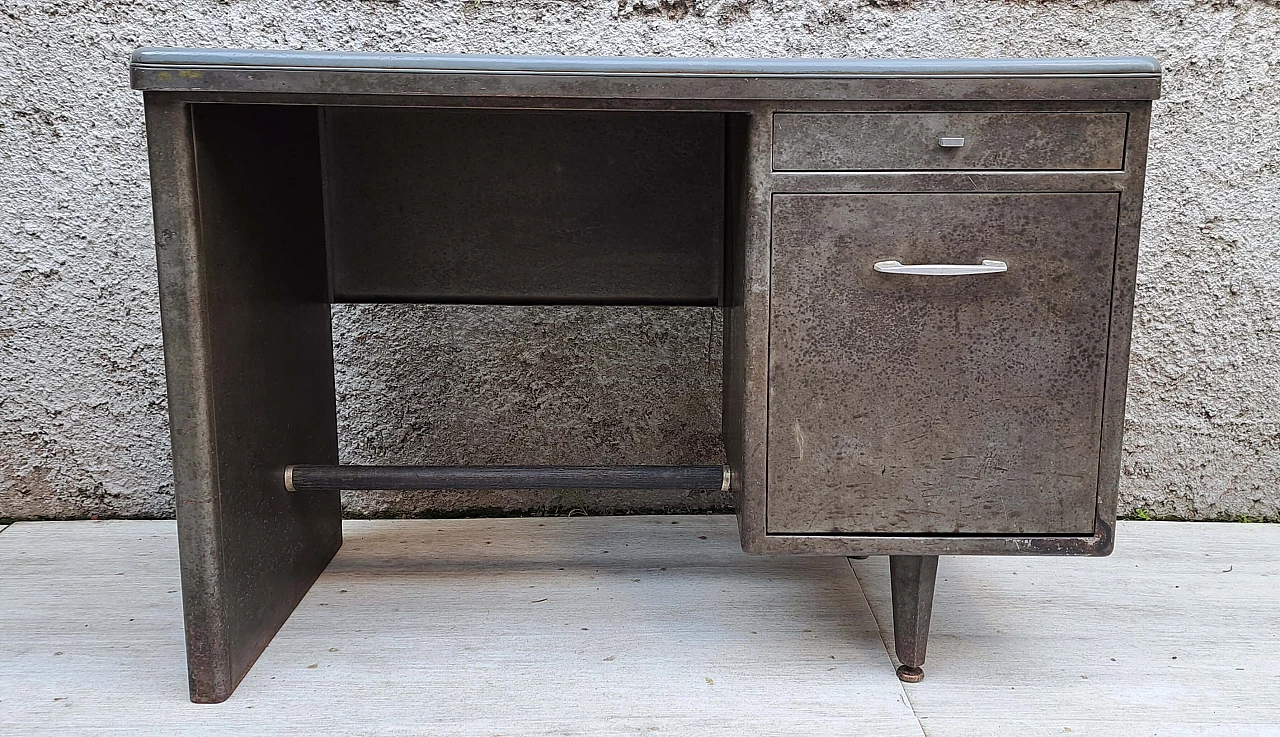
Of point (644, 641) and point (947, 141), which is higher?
point (947, 141)

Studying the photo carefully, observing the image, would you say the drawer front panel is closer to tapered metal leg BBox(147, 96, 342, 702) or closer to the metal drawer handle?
the metal drawer handle

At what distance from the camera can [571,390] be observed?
2.31 m

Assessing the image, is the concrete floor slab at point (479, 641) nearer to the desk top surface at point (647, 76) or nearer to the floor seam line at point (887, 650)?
the floor seam line at point (887, 650)

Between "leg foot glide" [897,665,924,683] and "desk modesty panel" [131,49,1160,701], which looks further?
"leg foot glide" [897,665,924,683]

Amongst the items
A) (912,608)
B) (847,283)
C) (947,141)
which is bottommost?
(912,608)

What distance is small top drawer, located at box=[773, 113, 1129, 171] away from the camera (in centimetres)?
131

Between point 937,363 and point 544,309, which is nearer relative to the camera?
point 937,363

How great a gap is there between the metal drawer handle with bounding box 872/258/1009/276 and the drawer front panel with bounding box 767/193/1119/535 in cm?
1

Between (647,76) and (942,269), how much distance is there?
0.48 m

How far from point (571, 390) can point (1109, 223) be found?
1291mm

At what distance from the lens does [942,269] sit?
1327 mm

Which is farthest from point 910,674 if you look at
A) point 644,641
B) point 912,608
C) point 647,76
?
point 647,76

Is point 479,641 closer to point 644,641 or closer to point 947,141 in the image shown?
point 644,641

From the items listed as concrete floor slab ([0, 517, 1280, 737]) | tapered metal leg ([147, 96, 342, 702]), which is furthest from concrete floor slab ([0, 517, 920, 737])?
tapered metal leg ([147, 96, 342, 702])
